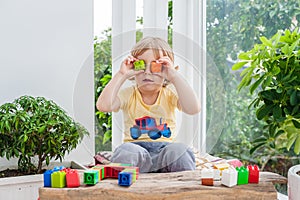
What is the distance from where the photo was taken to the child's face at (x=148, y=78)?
1.44 meters

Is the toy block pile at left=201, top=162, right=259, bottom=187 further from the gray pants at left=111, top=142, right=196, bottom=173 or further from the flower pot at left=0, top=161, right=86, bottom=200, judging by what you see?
the flower pot at left=0, top=161, right=86, bottom=200

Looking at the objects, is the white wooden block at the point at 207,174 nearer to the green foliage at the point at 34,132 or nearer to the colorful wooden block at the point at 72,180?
the colorful wooden block at the point at 72,180

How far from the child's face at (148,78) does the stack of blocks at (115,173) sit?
→ 25 cm

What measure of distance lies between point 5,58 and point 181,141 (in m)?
0.82

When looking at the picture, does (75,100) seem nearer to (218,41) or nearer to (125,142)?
(125,142)

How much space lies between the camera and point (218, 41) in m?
2.12

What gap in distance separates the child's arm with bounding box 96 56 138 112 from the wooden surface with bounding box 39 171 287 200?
249 millimetres

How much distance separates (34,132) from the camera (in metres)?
1.62

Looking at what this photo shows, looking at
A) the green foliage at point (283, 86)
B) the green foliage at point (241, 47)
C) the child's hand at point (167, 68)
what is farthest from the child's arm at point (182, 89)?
the green foliage at point (241, 47)

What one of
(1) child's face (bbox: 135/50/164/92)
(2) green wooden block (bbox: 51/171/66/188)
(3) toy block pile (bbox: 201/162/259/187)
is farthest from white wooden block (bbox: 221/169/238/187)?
(2) green wooden block (bbox: 51/171/66/188)

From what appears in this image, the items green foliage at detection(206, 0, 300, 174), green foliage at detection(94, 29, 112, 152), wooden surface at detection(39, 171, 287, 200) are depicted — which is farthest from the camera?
green foliage at detection(206, 0, 300, 174)

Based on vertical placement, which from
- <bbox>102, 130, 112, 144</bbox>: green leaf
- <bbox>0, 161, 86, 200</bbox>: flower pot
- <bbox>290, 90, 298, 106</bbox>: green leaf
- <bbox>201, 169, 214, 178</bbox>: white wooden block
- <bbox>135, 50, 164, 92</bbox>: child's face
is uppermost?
<bbox>135, 50, 164, 92</bbox>: child's face

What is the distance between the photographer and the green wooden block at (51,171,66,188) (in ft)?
4.38

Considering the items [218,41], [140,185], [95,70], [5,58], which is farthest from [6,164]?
[218,41]
